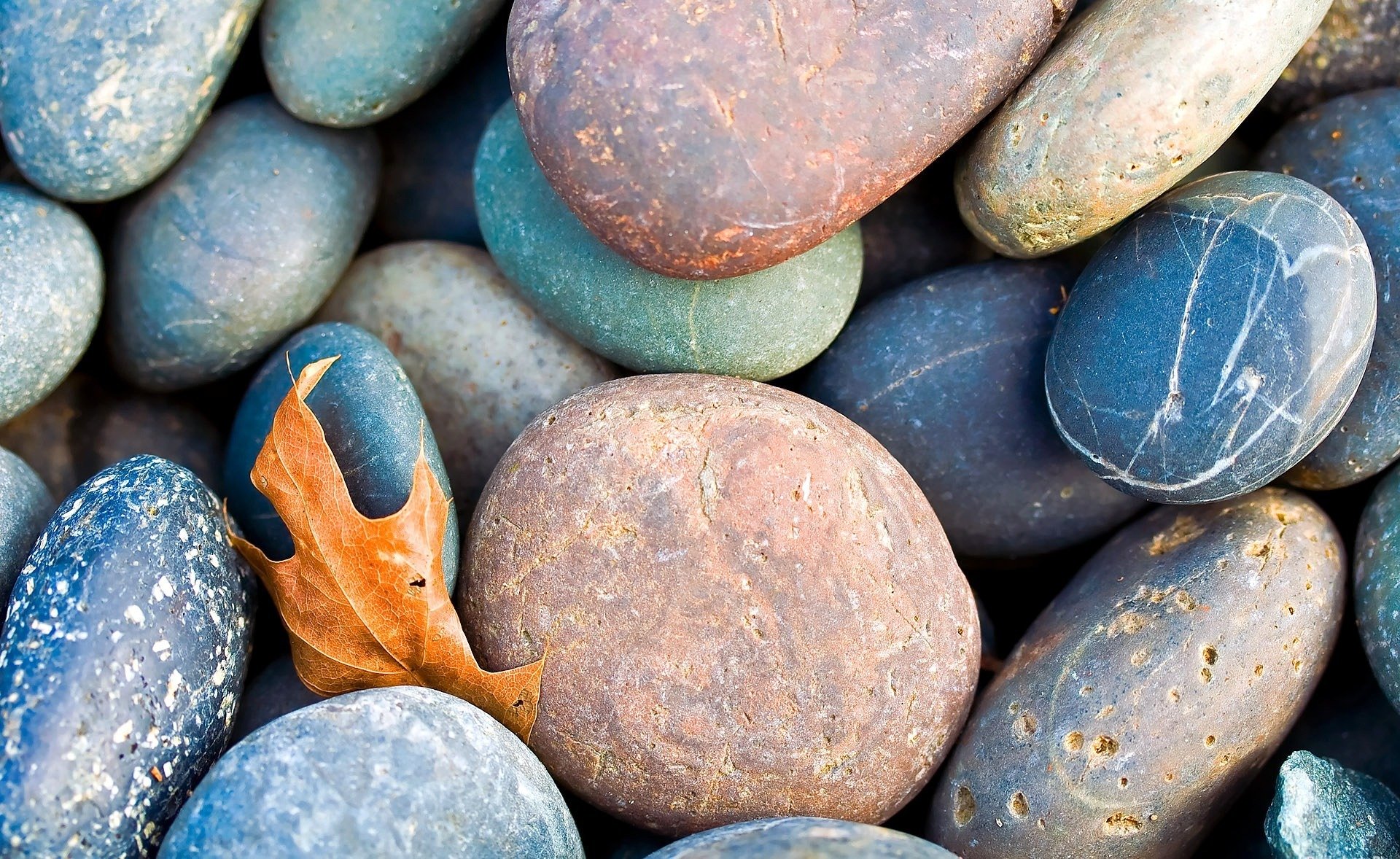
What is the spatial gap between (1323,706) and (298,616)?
1.79 m

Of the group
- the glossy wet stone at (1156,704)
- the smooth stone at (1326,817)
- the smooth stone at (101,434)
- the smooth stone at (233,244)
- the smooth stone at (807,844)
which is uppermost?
the smooth stone at (233,244)

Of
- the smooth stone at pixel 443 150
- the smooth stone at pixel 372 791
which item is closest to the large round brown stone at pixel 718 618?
the smooth stone at pixel 372 791

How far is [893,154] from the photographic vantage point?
1550mm

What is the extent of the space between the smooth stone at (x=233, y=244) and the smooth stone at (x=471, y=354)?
14 cm

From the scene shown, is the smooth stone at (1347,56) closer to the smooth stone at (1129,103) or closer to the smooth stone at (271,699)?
the smooth stone at (1129,103)

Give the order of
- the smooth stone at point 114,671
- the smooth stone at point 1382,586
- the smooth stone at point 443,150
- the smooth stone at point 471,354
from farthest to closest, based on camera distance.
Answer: the smooth stone at point 443,150
the smooth stone at point 471,354
the smooth stone at point 1382,586
the smooth stone at point 114,671

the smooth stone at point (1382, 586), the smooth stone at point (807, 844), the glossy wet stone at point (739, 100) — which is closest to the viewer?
the smooth stone at point (807, 844)

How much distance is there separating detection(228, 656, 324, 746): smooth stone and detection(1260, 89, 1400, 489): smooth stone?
1758 millimetres

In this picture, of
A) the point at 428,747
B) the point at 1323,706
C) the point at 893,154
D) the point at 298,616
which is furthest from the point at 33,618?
the point at 1323,706

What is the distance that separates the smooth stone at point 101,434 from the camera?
197cm

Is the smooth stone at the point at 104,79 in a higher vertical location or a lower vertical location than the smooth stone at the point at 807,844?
higher

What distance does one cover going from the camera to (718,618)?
1.54 metres

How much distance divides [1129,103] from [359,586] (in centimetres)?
133

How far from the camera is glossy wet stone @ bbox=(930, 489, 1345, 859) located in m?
1.58
